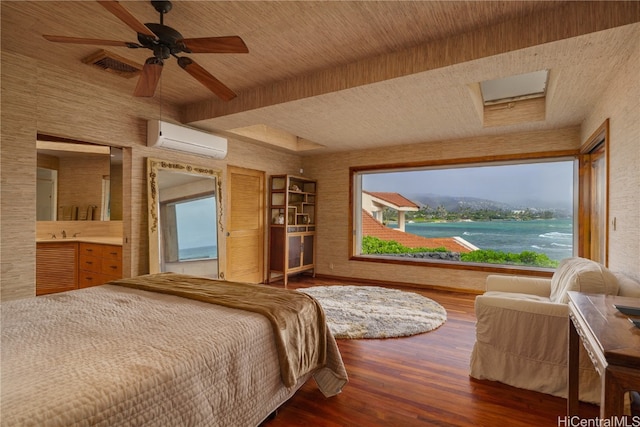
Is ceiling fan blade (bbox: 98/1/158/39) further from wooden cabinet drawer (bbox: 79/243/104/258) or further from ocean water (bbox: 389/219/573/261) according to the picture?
ocean water (bbox: 389/219/573/261)

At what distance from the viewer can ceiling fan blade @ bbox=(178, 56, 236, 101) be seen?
2.08 metres

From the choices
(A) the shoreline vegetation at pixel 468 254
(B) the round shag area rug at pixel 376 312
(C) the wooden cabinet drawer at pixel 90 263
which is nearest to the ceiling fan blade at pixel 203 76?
(B) the round shag area rug at pixel 376 312

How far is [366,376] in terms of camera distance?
2.33 meters

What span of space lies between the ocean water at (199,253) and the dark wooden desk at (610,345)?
399 cm

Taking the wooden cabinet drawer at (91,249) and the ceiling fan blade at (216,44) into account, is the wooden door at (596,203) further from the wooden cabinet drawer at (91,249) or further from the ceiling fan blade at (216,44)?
the wooden cabinet drawer at (91,249)

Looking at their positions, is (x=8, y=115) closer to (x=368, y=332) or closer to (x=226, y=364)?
(x=226, y=364)

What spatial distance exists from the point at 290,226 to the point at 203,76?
3513 millimetres

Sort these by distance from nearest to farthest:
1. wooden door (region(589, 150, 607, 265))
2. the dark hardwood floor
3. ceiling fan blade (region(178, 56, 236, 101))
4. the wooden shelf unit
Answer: the dark hardwood floor < ceiling fan blade (region(178, 56, 236, 101)) < wooden door (region(589, 150, 607, 265)) < the wooden shelf unit

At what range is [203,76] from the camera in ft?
7.41

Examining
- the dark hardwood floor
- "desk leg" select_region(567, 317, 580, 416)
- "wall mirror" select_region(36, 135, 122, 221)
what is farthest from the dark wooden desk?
"wall mirror" select_region(36, 135, 122, 221)

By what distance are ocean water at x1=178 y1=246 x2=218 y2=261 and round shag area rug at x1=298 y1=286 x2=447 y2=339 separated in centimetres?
156

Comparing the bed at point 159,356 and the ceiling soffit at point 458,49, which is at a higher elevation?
the ceiling soffit at point 458,49

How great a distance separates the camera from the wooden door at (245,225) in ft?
16.1

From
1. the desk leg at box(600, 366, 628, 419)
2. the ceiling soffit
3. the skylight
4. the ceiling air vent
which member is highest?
the skylight
